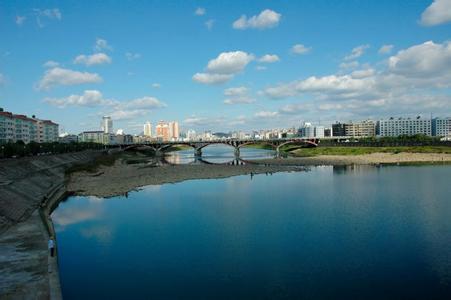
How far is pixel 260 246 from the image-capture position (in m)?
17.7

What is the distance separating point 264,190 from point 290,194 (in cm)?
365

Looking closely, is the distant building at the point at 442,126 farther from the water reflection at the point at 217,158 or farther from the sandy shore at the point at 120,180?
the sandy shore at the point at 120,180

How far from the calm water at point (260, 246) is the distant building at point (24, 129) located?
63.4 meters

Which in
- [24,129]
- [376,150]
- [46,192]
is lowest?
[46,192]

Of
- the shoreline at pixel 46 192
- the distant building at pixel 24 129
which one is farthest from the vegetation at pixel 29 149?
the distant building at pixel 24 129

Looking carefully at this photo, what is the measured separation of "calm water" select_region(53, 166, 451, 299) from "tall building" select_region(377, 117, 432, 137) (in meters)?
153

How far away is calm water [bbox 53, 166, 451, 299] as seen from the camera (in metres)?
13.2

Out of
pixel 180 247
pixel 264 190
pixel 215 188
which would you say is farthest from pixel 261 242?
pixel 215 188

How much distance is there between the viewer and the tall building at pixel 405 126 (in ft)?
561

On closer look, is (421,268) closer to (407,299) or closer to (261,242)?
(407,299)

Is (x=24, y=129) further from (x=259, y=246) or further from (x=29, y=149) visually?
(x=259, y=246)

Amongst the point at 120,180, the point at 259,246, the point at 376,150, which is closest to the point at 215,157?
the point at 376,150

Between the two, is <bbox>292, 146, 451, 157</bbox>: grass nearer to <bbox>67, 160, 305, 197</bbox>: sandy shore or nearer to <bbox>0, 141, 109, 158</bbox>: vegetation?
<bbox>67, 160, 305, 197</bbox>: sandy shore

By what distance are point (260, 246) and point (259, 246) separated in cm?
5
